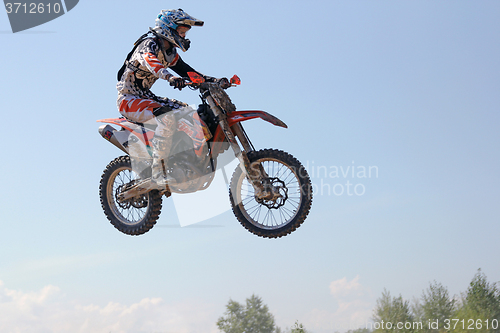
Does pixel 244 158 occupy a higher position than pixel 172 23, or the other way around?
pixel 172 23

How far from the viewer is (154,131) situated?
361 inches

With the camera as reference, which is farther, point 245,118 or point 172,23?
point 172,23

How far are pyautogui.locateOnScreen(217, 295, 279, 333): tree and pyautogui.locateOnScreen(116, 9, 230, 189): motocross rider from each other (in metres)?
25.8

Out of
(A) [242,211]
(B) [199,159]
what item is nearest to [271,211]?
(A) [242,211]

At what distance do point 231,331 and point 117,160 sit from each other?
26.0 meters

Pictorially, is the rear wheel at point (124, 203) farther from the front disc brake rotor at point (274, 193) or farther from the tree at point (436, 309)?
the tree at point (436, 309)

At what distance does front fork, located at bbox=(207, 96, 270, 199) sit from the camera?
318 inches

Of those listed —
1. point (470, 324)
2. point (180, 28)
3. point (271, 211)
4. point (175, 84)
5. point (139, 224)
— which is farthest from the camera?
point (470, 324)

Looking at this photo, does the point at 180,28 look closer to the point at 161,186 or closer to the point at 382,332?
the point at 161,186

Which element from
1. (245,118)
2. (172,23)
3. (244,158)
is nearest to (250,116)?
(245,118)

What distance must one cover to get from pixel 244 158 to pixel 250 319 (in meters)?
28.0

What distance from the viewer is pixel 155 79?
961 cm

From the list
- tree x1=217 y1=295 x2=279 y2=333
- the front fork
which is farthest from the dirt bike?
tree x1=217 y1=295 x2=279 y2=333

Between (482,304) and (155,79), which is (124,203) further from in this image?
(482,304)
